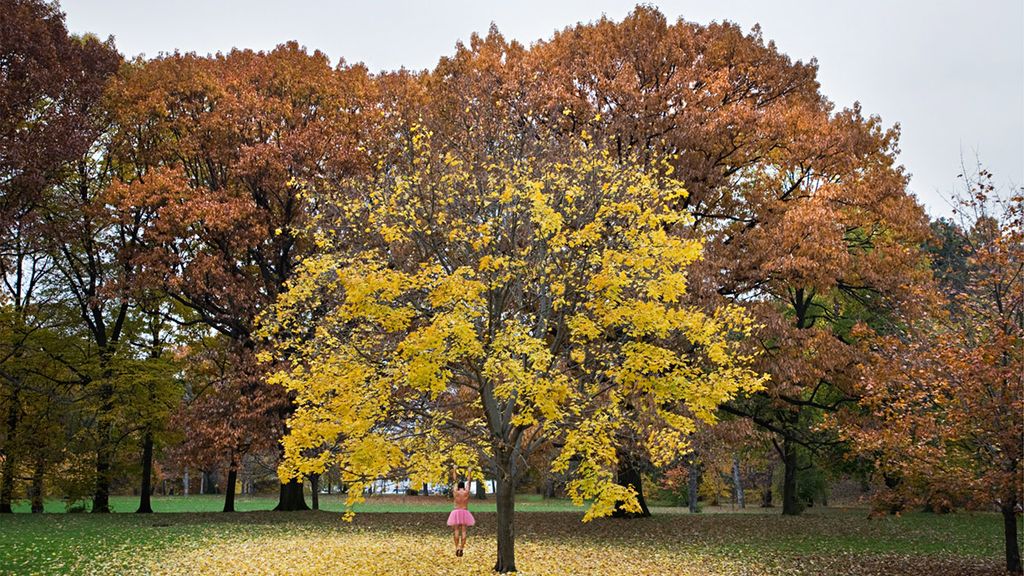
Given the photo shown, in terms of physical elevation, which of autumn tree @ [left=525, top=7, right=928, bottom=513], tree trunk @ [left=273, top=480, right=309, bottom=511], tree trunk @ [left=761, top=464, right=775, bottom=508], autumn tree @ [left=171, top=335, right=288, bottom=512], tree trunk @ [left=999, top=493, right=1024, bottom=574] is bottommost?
tree trunk @ [left=761, top=464, right=775, bottom=508]

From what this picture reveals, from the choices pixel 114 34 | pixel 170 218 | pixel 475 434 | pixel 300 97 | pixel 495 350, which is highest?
pixel 114 34

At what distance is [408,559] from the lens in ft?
51.0

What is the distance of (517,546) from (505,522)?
528 centimetres

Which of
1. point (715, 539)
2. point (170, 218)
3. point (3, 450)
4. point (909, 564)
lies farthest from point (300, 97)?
point (909, 564)

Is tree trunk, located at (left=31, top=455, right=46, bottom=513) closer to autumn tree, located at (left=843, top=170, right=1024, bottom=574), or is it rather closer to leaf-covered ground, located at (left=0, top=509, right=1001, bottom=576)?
leaf-covered ground, located at (left=0, top=509, right=1001, bottom=576)

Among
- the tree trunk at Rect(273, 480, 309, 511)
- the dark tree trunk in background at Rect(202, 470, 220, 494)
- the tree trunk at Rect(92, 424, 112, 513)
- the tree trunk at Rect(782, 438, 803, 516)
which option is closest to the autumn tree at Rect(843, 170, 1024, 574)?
the tree trunk at Rect(782, 438, 803, 516)

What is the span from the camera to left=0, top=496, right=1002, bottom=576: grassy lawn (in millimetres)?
14359

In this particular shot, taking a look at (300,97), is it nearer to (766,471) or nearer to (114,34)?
(114,34)

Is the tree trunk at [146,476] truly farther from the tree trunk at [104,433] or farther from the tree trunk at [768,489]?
the tree trunk at [768,489]

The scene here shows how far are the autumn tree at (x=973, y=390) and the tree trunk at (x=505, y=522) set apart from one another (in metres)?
6.85

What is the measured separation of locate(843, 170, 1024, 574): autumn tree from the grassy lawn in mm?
2464

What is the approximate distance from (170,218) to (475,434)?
1662 centimetres

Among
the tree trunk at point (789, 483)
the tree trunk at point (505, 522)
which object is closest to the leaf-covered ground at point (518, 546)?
the tree trunk at point (505, 522)

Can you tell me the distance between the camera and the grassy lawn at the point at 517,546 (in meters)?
14.4
